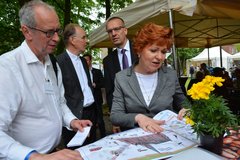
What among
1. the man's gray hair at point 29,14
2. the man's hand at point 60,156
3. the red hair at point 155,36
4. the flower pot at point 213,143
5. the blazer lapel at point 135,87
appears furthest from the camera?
the blazer lapel at point 135,87

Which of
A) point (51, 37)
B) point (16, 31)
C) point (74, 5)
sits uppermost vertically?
point (74, 5)

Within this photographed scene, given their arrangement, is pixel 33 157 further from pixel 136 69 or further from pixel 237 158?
pixel 136 69

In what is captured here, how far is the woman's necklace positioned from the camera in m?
2.18

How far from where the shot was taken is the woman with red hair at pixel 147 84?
6.63 feet

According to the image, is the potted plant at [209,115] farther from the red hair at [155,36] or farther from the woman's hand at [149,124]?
the red hair at [155,36]

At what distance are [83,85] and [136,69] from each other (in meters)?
1.54

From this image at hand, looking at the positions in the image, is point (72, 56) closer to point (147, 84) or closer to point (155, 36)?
point (147, 84)

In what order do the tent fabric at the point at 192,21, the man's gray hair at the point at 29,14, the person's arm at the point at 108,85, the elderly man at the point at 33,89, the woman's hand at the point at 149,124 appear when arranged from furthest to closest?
the tent fabric at the point at 192,21, the person's arm at the point at 108,85, the man's gray hair at the point at 29,14, the woman's hand at the point at 149,124, the elderly man at the point at 33,89

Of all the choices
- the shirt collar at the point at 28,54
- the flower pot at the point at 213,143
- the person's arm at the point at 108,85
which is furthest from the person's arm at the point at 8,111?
the person's arm at the point at 108,85

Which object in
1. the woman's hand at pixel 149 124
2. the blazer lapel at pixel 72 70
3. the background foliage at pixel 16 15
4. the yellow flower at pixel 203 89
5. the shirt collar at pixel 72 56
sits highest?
the background foliage at pixel 16 15

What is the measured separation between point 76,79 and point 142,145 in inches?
86.9

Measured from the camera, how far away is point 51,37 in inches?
75.9

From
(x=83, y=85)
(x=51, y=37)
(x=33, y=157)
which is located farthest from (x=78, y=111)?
(x=33, y=157)

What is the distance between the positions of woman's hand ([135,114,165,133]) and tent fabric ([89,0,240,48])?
2400 millimetres
